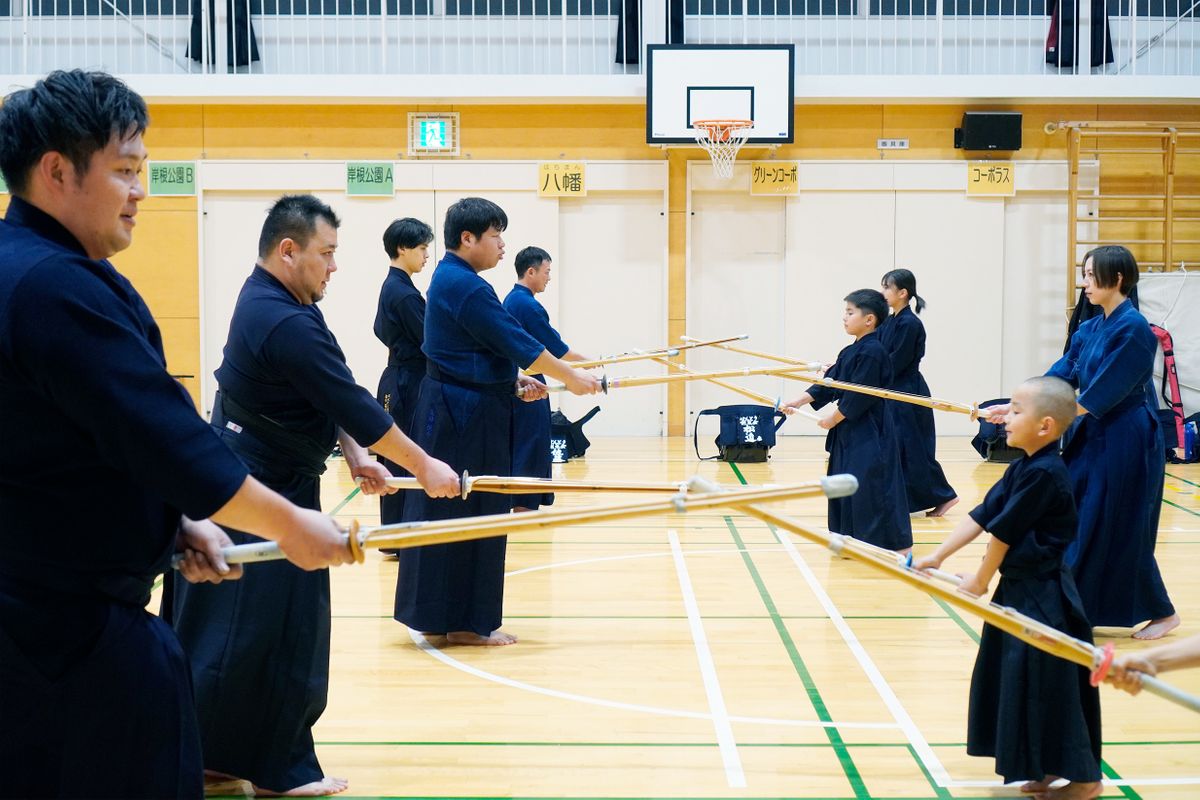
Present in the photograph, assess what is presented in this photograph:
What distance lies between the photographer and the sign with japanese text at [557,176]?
12516 millimetres

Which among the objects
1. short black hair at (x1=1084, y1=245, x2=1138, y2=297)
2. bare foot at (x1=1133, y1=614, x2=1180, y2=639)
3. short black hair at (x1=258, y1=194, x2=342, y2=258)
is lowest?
bare foot at (x1=1133, y1=614, x2=1180, y2=639)

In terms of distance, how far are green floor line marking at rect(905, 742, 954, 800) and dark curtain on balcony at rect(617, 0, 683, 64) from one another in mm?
9629

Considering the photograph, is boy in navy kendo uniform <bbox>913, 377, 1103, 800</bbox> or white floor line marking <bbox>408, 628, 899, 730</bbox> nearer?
boy in navy kendo uniform <bbox>913, 377, 1103, 800</bbox>

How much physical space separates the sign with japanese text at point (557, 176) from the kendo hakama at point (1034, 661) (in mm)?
9158

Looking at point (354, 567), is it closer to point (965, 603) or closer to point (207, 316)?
point (965, 603)

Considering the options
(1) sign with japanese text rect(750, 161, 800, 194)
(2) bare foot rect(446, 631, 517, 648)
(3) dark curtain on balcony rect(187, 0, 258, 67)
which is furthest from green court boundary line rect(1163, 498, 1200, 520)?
(3) dark curtain on balcony rect(187, 0, 258, 67)

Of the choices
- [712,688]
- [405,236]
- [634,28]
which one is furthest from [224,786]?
[634,28]

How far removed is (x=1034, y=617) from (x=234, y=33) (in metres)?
11.1

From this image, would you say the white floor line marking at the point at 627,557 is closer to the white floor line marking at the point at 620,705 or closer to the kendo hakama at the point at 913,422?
the kendo hakama at the point at 913,422

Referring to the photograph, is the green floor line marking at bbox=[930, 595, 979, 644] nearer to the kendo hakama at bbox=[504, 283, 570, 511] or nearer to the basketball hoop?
the kendo hakama at bbox=[504, 283, 570, 511]

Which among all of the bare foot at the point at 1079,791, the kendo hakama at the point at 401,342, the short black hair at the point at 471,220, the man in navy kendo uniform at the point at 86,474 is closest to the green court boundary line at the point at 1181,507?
the kendo hakama at the point at 401,342

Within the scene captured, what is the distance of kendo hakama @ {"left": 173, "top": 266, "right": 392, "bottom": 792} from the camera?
3469mm

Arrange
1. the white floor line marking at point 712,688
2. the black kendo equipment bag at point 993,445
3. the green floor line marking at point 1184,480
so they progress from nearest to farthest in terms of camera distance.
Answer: the white floor line marking at point 712,688, the green floor line marking at point 1184,480, the black kendo equipment bag at point 993,445

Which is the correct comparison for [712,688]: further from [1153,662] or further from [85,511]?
[85,511]
